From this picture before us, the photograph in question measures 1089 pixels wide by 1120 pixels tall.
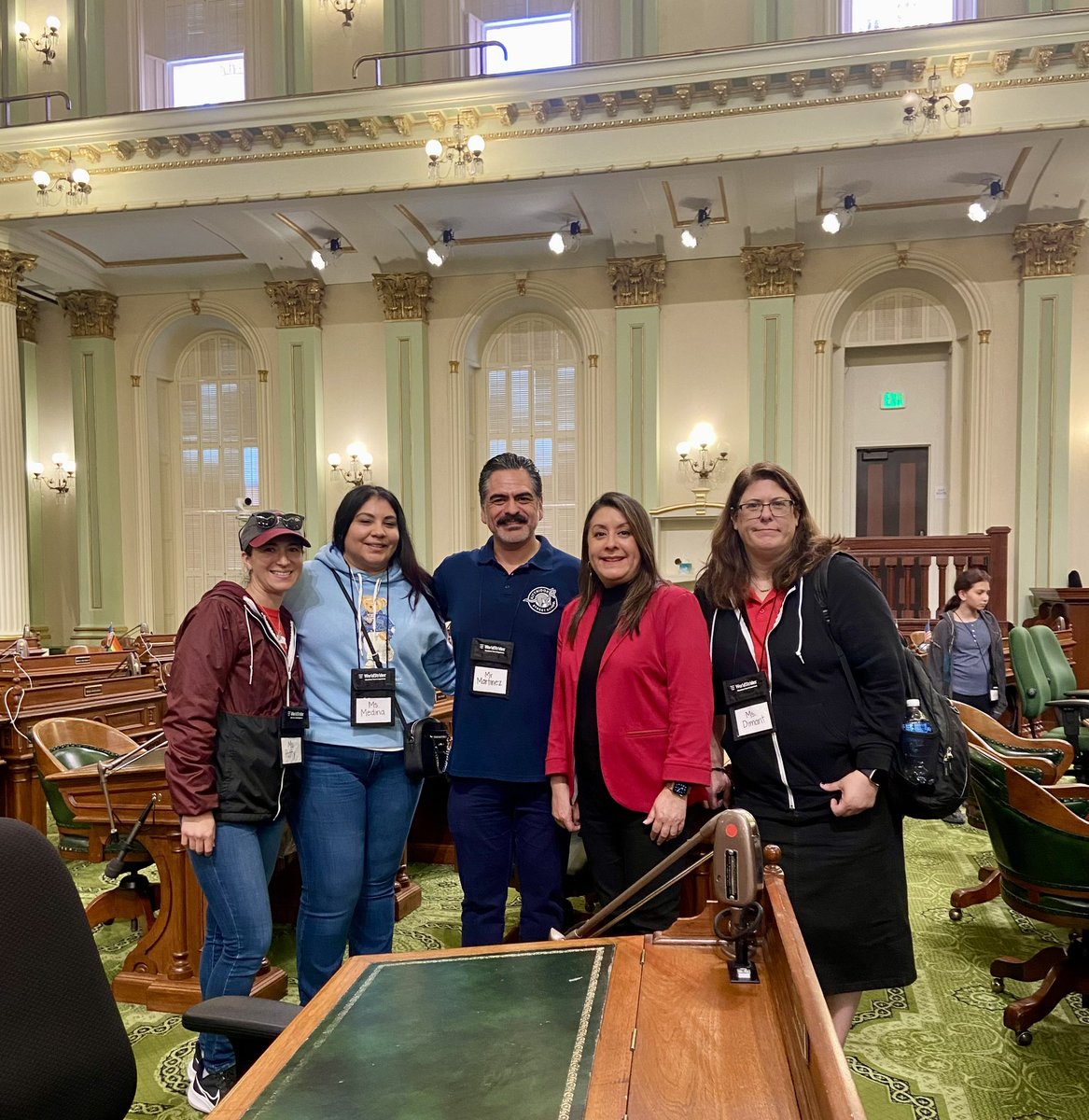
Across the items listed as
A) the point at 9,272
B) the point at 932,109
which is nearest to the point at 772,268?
the point at 932,109

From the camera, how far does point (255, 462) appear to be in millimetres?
12711

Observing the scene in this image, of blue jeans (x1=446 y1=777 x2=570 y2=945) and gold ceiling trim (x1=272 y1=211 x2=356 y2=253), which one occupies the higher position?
gold ceiling trim (x1=272 y1=211 x2=356 y2=253)

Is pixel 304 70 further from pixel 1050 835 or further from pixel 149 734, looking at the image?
pixel 1050 835

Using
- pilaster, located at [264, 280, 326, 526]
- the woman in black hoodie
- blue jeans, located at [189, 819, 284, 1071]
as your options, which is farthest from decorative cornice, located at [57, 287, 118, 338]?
the woman in black hoodie

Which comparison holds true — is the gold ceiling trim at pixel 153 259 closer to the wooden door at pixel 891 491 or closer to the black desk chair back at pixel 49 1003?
the wooden door at pixel 891 491

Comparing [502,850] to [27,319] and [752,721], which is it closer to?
[752,721]

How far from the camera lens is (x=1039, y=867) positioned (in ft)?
8.66

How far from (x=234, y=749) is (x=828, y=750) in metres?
1.45

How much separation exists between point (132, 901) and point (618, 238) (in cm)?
937

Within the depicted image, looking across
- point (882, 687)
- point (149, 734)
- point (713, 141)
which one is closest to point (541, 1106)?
point (882, 687)

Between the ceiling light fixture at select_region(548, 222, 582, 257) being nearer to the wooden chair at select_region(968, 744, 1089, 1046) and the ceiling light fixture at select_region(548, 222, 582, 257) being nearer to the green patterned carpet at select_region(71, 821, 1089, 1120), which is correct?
the green patterned carpet at select_region(71, 821, 1089, 1120)

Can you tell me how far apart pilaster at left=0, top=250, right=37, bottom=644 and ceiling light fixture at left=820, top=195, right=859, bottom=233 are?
9.09 metres

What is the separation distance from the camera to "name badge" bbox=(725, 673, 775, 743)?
2100 mm

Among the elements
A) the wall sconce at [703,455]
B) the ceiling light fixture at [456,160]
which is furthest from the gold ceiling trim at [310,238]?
the wall sconce at [703,455]
